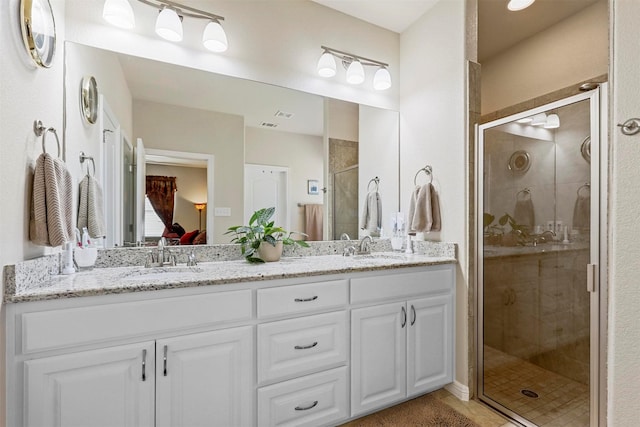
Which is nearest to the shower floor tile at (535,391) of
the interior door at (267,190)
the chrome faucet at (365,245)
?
the chrome faucet at (365,245)

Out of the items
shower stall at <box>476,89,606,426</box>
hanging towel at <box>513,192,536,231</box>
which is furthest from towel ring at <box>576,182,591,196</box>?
hanging towel at <box>513,192,536,231</box>

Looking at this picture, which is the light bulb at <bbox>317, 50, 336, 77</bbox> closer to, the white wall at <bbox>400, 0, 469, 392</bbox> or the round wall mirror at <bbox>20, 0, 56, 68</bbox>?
the white wall at <bbox>400, 0, 469, 392</bbox>

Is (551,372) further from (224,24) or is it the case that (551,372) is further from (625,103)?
(224,24)

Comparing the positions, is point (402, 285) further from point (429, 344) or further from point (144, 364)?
point (144, 364)

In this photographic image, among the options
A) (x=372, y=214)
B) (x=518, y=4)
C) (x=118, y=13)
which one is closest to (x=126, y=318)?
(x=118, y=13)

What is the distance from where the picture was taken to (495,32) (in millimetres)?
2645

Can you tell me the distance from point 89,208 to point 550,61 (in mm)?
3413

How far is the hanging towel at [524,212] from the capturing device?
74.0 inches

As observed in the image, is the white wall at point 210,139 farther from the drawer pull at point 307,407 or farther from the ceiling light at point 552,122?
the ceiling light at point 552,122

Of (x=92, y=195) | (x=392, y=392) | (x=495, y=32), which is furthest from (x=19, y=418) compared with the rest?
(x=495, y=32)

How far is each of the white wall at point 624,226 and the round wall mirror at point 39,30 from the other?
2.20 metres

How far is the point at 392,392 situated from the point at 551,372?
99cm

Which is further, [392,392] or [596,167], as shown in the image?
[392,392]

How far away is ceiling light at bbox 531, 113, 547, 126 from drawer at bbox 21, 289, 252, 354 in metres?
1.84
